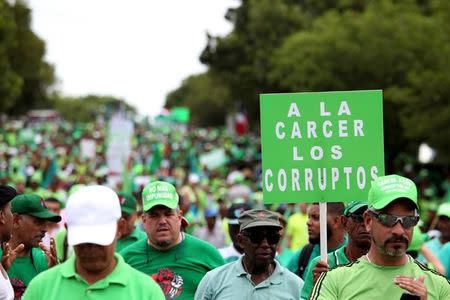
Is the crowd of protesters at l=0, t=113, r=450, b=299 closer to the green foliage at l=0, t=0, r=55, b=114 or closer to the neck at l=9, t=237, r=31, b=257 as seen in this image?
the neck at l=9, t=237, r=31, b=257

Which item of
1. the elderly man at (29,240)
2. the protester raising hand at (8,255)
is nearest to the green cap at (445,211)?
the elderly man at (29,240)

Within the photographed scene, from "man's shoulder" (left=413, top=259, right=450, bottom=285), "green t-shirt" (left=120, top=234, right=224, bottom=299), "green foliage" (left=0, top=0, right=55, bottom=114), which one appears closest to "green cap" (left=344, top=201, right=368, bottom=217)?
"green t-shirt" (left=120, top=234, right=224, bottom=299)

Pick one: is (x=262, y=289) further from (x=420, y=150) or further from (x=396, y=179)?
(x=420, y=150)

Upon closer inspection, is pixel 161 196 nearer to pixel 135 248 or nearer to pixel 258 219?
pixel 135 248

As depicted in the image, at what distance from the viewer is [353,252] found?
7.61m

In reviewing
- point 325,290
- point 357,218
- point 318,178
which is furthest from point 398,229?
point 318,178

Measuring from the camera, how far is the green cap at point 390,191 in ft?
18.4

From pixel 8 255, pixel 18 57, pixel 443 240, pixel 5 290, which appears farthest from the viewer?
pixel 18 57

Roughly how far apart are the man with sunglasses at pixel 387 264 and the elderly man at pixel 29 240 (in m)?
2.65

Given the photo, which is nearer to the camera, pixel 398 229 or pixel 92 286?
pixel 92 286

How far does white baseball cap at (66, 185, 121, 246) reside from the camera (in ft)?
16.5

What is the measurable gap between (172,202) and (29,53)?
274ft

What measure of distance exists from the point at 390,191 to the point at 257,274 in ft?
5.20

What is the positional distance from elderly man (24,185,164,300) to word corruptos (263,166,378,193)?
2543 mm
